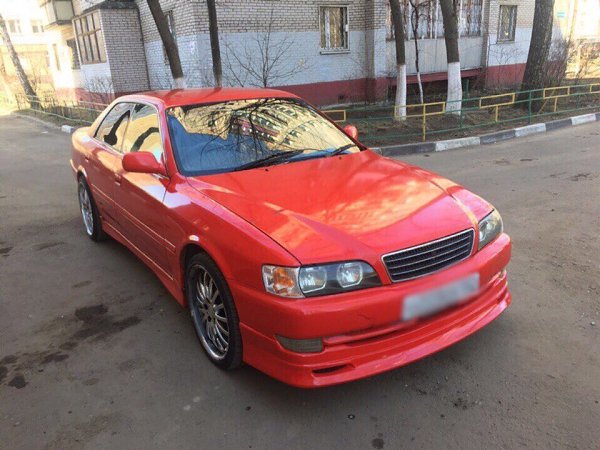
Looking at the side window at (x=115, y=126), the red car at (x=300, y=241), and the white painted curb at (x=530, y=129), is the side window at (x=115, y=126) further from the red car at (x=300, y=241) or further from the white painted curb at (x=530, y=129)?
the white painted curb at (x=530, y=129)

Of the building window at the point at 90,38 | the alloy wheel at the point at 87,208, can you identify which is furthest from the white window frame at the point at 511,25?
the alloy wheel at the point at 87,208

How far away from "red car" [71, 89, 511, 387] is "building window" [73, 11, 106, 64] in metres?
14.3

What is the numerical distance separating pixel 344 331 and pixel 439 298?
55cm

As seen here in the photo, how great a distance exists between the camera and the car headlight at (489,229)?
2.81 m

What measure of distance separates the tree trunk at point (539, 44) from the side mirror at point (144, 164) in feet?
38.9

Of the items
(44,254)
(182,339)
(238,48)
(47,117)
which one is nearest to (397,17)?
(238,48)

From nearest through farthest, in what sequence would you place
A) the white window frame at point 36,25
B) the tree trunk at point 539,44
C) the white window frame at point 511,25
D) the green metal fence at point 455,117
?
the green metal fence at point 455,117 → the tree trunk at point 539,44 → the white window frame at point 511,25 → the white window frame at point 36,25

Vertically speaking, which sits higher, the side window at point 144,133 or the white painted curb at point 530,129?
the side window at point 144,133

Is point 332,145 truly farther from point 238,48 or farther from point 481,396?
point 238,48

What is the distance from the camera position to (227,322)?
2709 mm

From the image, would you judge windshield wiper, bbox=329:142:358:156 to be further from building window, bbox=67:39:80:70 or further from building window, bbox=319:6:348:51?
building window, bbox=67:39:80:70

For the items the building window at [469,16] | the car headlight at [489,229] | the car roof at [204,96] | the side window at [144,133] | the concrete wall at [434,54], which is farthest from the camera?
the building window at [469,16]

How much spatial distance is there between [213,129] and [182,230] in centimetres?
92

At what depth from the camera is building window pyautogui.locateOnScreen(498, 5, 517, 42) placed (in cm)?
1798
